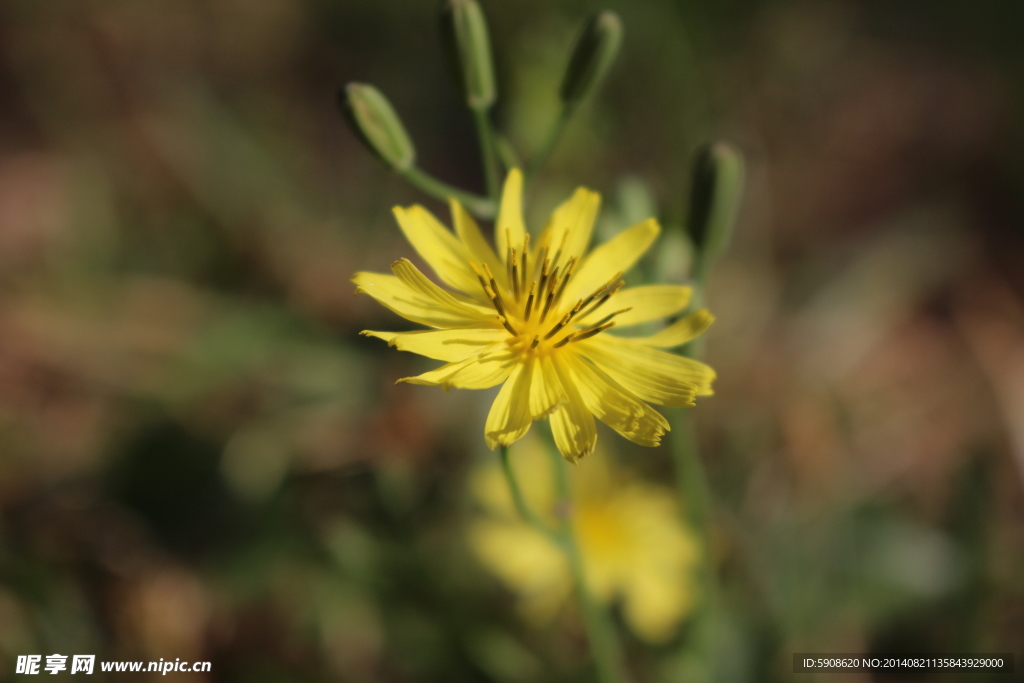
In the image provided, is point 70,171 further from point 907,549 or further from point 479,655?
point 907,549

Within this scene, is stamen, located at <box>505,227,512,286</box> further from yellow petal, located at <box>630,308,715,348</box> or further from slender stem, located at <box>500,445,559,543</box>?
slender stem, located at <box>500,445,559,543</box>

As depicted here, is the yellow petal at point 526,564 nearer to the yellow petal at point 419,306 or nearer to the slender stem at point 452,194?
the yellow petal at point 419,306

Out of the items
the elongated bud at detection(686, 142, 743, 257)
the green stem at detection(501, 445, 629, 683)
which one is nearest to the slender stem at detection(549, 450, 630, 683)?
the green stem at detection(501, 445, 629, 683)

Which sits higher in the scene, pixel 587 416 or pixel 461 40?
pixel 461 40

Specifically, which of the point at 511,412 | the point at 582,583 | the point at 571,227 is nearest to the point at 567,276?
the point at 571,227

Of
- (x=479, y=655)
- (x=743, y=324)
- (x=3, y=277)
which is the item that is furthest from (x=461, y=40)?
(x=3, y=277)

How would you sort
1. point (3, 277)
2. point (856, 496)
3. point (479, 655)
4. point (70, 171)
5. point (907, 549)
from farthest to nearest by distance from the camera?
point (70, 171), point (3, 277), point (856, 496), point (907, 549), point (479, 655)

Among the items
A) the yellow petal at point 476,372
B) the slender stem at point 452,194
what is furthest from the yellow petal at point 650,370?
the slender stem at point 452,194
